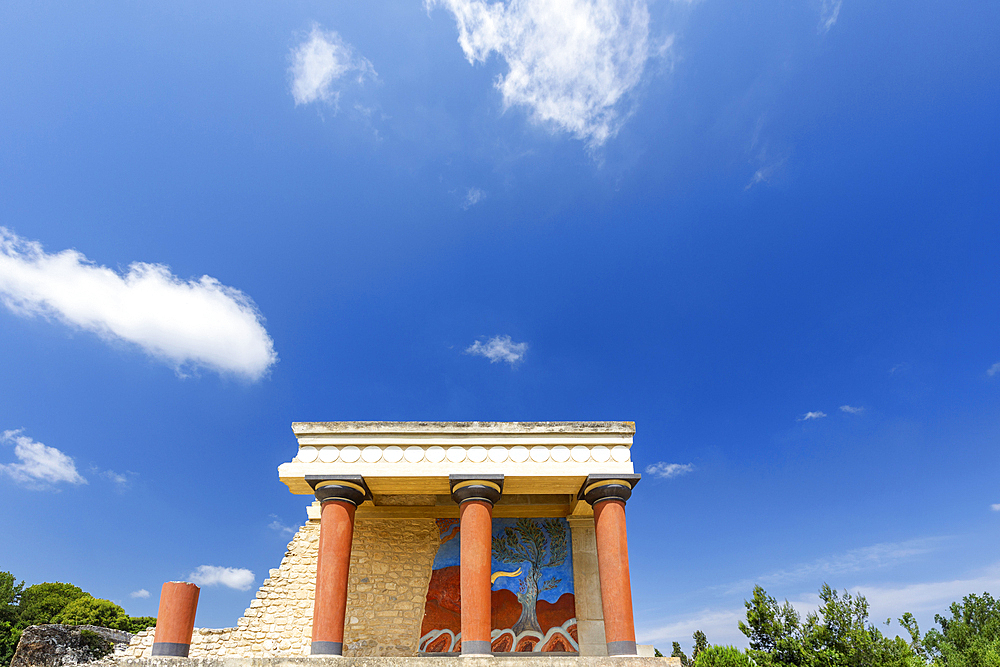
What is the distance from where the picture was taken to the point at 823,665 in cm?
1348

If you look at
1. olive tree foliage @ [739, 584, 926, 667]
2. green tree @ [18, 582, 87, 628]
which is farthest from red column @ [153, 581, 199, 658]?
green tree @ [18, 582, 87, 628]

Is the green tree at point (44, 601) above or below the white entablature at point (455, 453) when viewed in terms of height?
below

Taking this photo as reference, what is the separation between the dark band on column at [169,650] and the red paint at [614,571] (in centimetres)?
688

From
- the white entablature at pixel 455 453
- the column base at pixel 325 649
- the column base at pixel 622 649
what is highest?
the white entablature at pixel 455 453

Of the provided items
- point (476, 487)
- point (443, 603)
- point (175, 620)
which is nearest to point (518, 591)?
point (443, 603)

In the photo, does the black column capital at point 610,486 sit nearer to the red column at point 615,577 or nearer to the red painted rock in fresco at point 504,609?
the red column at point 615,577

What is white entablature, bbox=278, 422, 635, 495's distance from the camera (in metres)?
10.4

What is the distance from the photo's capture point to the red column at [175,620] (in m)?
8.13

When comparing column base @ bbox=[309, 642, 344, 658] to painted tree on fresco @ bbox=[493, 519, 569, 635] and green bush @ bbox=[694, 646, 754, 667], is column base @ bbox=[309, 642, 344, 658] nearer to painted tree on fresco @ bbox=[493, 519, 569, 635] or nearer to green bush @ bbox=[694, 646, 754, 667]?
painted tree on fresco @ bbox=[493, 519, 569, 635]

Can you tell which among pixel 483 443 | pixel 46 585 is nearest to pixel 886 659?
pixel 483 443

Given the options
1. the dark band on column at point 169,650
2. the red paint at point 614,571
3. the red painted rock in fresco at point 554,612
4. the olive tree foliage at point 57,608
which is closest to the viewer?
the dark band on column at point 169,650

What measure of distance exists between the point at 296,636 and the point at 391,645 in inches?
78.3

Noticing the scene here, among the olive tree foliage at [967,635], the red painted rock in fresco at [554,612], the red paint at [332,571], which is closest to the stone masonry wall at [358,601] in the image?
the red paint at [332,571]

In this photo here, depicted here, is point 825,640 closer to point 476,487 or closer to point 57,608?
point 476,487
